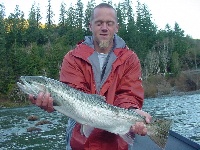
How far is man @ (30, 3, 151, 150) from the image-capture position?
15.2ft

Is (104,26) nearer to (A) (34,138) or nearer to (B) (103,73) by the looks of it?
(B) (103,73)

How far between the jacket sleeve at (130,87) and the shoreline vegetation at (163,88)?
55522 mm

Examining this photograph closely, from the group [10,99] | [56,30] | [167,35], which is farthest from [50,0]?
[10,99]

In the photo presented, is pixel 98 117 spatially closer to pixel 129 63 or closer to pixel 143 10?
pixel 129 63

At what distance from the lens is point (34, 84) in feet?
14.5

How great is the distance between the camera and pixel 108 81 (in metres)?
4.80

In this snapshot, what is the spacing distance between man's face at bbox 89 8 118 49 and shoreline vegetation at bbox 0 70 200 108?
55.4m

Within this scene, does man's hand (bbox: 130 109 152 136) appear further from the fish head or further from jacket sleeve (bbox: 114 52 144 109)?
the fish head

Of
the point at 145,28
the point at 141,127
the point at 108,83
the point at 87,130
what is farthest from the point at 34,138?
the point at 145,28

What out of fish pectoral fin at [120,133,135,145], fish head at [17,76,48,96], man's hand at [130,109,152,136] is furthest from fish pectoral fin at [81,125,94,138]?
fish head at [17,76,48,96]

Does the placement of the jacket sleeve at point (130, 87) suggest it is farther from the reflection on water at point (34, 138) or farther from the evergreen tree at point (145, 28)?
the evergreen tree at point (145, 28)

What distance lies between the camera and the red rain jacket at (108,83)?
182 inches

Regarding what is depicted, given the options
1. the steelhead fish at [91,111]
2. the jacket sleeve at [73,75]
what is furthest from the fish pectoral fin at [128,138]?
the jacket sleeve at [73,75]

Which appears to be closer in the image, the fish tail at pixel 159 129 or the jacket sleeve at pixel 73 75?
the fish tail at pixel 159 129
